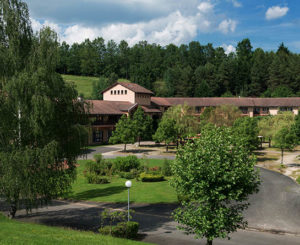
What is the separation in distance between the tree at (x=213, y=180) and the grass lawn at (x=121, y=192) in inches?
511

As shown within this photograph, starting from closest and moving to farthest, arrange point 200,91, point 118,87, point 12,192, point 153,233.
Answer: point 12,192 < point 153,233 < point 118,87 < point 200,91

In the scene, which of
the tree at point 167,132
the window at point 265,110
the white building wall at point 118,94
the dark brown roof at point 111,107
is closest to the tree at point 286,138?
the tree at point 167,132

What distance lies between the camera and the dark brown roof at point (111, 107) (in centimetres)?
6256

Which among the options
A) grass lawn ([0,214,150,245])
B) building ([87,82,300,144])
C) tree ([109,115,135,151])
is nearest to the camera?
grass lawn ([0,214,150,245])

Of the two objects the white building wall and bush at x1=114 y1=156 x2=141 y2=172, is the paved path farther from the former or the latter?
the white building wall

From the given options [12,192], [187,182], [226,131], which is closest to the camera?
[187,182]

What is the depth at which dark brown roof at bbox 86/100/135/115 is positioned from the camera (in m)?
62.6

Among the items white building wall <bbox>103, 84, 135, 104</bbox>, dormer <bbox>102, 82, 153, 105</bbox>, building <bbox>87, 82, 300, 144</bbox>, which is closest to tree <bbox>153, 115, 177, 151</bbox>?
building <bbox>87, 82, 300, 144</bbox>

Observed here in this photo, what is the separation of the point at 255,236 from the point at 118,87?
57850 mm

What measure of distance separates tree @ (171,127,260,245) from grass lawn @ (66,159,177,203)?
12981mm

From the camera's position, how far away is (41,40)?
19.9 metres

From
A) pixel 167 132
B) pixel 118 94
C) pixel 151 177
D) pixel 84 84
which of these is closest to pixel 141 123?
pixel 167 132

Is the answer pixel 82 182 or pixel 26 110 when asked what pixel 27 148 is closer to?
pixel 26 110

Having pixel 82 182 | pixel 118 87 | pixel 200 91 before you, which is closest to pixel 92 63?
pixel 200 91
